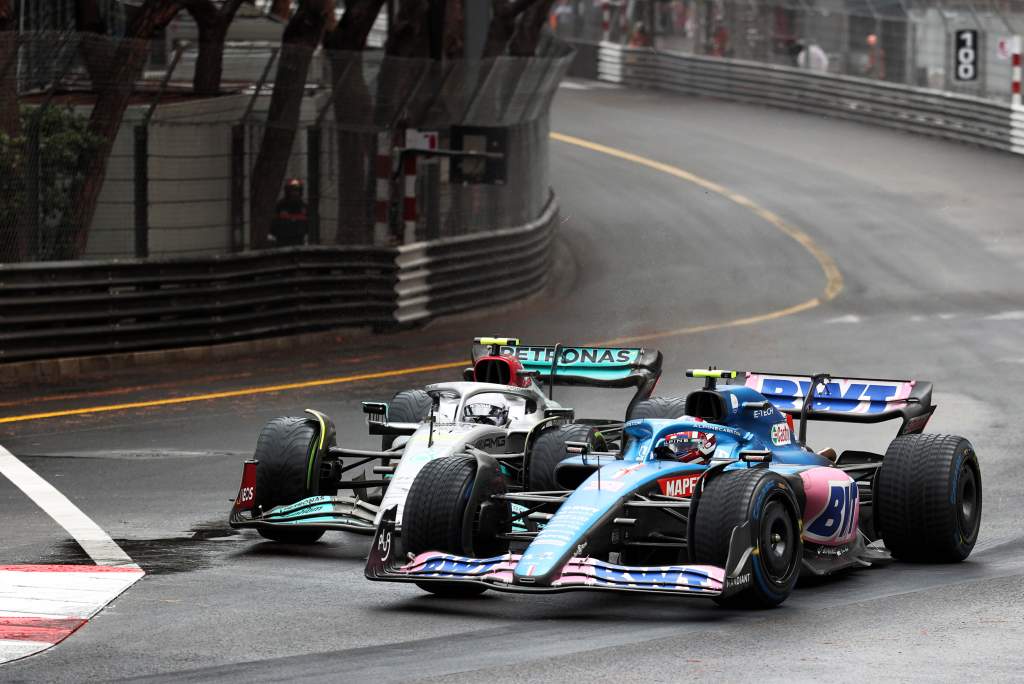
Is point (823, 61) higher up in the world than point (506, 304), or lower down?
higher up

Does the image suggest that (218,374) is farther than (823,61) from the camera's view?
No

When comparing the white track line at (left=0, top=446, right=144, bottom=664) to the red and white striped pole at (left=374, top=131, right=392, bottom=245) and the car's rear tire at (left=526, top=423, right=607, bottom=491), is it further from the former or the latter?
the red and white striped pole at (left=374, top=131, right=392, bottom=245)

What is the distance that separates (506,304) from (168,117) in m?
6.84

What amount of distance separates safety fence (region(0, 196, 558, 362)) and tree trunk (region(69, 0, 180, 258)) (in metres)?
0.60

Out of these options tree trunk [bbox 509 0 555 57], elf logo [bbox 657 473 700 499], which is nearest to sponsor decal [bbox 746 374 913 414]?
Result: elf logo [bbox 657 473 700 499]

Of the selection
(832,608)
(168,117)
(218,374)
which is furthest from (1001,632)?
(168,117)

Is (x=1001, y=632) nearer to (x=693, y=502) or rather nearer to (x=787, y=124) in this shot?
(x=693, y=502)

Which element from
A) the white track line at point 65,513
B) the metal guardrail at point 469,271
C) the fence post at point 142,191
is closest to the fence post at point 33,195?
the fence post at point 142,191

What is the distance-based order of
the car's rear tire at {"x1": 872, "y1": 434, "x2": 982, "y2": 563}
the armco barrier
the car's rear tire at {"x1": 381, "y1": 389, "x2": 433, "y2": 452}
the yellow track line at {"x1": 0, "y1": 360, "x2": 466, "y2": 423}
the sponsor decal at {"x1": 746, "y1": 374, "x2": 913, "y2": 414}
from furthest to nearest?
the armco barrier < the yellow track line at {"x1": 0, "y1": 360, "x2": 466, "y2": 423} < the car's rear tire at {"x1": 381, "y1": 389, "x2": 433, "y2": 452} < the sponsor decal at {"x1": 746, "y1": 374, "x2": 913, "y2": 414} < the car's rear tire at {"x1": 872, "y1": 434, "x2": 982, "y2": 563}

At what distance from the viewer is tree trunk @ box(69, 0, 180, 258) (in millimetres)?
20797

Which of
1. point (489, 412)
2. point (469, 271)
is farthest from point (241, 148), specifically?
point (489, 412)

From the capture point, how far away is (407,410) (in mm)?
14273

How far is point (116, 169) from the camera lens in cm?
2117

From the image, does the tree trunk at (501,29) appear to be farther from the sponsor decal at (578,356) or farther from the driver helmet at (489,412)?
the driver helmet at (489,412)
